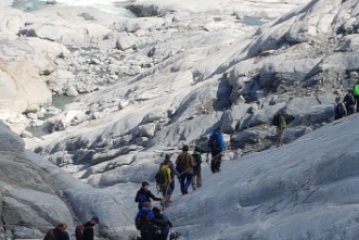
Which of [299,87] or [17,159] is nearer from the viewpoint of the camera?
[17,159]

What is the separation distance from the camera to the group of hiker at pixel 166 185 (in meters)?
16.7

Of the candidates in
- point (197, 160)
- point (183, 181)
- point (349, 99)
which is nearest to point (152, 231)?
point (183, 181)

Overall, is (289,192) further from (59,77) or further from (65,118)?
(59,77)

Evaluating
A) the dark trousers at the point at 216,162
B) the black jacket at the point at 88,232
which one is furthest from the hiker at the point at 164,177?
the black jacket at the point at 88,232

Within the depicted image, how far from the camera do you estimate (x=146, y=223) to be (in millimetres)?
16844

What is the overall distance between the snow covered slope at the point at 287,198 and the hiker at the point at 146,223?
1590mm

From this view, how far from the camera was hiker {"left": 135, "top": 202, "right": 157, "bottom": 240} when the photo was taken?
16.7m

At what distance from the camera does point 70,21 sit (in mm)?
62250

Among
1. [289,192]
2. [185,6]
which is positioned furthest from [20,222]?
[185,6]

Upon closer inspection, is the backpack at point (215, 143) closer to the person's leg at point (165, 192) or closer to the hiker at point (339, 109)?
the person's leg at point (165, 192)

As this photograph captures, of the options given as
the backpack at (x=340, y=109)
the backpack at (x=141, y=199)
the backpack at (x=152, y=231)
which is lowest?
the backpack at (x=141, y=199)

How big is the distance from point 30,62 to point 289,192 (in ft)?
110

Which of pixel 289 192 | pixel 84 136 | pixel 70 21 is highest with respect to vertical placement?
pixel 289 192

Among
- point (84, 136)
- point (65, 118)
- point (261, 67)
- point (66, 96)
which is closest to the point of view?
point (261, 67)
